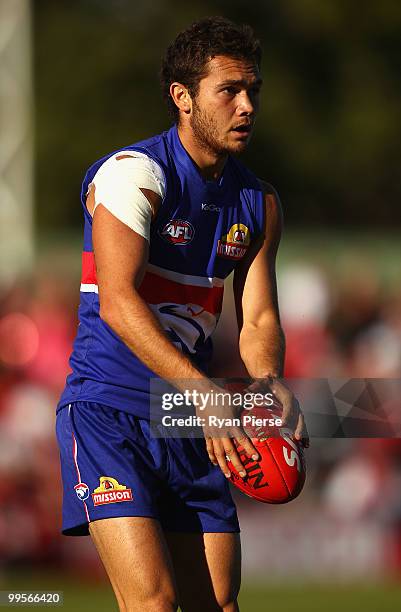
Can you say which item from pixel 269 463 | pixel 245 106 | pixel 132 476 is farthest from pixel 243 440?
pixel 245 106

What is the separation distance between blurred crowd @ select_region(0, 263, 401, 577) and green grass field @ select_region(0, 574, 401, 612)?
1.00ft

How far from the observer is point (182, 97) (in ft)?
18.4

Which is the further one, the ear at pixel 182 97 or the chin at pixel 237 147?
the ear at pixel 182 97

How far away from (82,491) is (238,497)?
530 centimetres

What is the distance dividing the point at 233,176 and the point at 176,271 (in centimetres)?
56

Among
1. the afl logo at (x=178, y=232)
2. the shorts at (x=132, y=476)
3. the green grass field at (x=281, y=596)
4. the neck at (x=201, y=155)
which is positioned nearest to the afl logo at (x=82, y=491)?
the shorts at (x=132, y=476)

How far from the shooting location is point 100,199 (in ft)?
17.0

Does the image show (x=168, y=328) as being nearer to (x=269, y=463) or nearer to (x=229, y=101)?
(x=269, y=463)

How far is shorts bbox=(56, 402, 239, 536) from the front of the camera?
5180 mm

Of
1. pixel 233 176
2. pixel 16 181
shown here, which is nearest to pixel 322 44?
pixel 16 181

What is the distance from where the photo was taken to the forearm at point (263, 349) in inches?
221

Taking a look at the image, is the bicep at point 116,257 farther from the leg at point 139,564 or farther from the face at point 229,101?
the leg at point 139,564

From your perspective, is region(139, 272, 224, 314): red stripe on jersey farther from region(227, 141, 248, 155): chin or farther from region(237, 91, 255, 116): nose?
region(237, 91, 255, 116): nose

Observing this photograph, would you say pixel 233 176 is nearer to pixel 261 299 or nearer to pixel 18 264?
pixel 261 299
